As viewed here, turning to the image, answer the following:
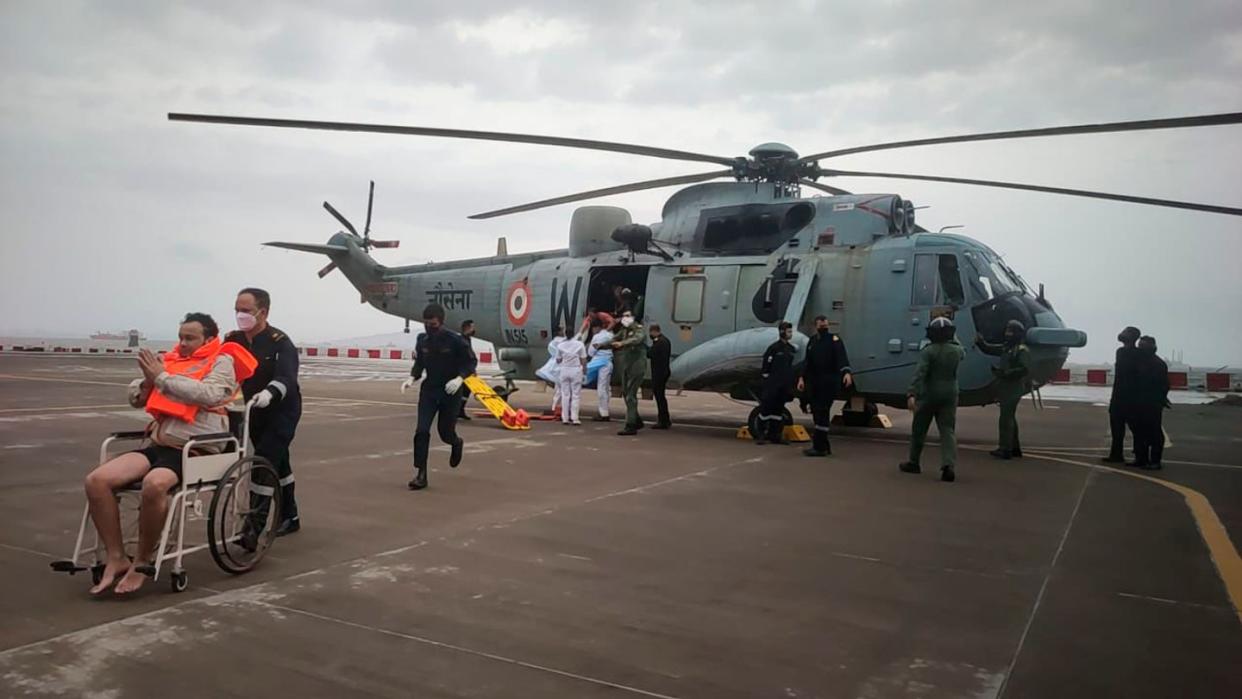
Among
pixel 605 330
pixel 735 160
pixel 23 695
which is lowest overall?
pixel 23 695

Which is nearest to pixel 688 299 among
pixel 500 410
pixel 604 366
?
pixel 604 366

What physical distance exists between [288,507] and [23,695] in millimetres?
2641

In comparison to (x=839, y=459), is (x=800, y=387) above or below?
above

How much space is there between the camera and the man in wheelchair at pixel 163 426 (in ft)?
13.5

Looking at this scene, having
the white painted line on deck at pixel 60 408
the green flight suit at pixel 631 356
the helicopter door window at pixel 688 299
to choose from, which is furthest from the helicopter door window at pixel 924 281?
the white painted line on deck at pixel 60 408

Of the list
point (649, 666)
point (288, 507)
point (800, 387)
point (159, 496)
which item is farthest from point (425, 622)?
point (800, 387)

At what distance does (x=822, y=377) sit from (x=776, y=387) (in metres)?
1.09

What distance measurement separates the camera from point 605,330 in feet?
44.3

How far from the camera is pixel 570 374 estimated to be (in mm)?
13281

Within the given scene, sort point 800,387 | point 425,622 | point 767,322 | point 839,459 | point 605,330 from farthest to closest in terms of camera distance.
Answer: point 605,330, point 767,322, point 800,387, point 839,459, point 425,622

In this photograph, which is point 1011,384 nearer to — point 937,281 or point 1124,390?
point 1124,390

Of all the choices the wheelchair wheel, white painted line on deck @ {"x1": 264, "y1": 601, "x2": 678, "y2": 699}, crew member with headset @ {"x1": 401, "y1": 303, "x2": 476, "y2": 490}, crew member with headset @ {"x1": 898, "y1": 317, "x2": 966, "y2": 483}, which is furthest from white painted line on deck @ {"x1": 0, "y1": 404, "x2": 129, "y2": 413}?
crew member with headset @ {"x1": 898, "y1": 317, "x2": 966, "y2": 483}

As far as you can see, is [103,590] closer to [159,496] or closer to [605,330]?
[159,496]

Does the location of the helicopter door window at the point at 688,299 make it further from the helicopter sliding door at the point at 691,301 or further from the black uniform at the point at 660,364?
the black uniform at the point at 660,364
